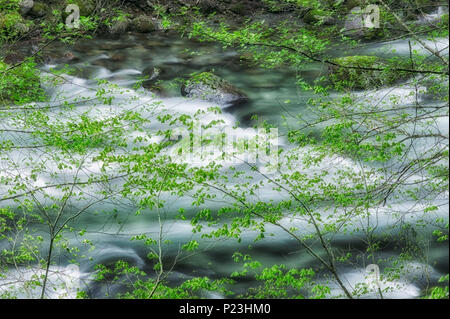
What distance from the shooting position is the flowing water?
6.04m

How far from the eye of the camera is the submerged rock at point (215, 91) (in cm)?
1038

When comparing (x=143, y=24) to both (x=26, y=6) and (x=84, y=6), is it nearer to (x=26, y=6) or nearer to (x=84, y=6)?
(x=84, y=6)

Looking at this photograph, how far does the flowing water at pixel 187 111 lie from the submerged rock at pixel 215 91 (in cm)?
19

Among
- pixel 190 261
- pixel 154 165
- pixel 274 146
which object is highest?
pixel 274 146

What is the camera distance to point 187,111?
1012 centimetres

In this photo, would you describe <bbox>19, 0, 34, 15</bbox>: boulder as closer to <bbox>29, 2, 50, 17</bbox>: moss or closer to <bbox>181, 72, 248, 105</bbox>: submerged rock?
<bbox>29, 2, 50, 17</bbox>: moss

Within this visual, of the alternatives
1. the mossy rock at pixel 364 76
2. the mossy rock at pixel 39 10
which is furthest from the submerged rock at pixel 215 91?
the mossy rock at pixel 39 10

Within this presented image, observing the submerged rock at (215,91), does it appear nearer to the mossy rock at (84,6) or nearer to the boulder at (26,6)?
the mossy rock at (84,6)

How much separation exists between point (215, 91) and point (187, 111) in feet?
2.89

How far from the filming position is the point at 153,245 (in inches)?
257

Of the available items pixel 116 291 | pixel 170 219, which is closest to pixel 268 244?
pixel 170 219
